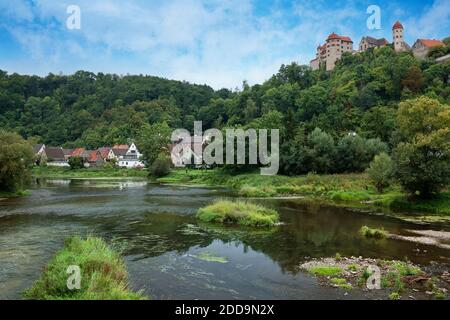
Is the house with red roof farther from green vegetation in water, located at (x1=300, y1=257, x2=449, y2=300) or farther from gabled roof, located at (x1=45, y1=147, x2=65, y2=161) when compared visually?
gabled roof, located at (x1=45, y1=147, x2=65, y2=161)

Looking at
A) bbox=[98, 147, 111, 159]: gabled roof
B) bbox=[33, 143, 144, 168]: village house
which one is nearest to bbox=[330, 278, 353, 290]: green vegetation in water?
bbox=[33, 143, 144, 168]: village house

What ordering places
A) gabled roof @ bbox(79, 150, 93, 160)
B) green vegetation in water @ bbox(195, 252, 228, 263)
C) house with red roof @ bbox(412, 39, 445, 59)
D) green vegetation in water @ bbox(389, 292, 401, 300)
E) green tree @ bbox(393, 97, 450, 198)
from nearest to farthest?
green vegetation in water @ bbox(389, 292, 401, 300) → green vegetation in water @ bbox(195, 252, 228, 263) → green tree @ bbox(393, 97, 450, 198) → house with red roof @ bbox(412, 39, 445, 59) → gabled roof @ bbox(79, 150, 93, 160)

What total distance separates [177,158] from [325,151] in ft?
163

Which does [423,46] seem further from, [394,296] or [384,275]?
[394,296]

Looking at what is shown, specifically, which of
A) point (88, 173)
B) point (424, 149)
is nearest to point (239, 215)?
point (424, 149)

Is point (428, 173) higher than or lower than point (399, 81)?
lower

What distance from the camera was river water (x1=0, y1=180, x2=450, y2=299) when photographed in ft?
55.9

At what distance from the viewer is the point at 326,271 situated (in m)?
18.9

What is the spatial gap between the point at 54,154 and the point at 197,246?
115 m

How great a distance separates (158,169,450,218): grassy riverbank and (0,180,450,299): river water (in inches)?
269
